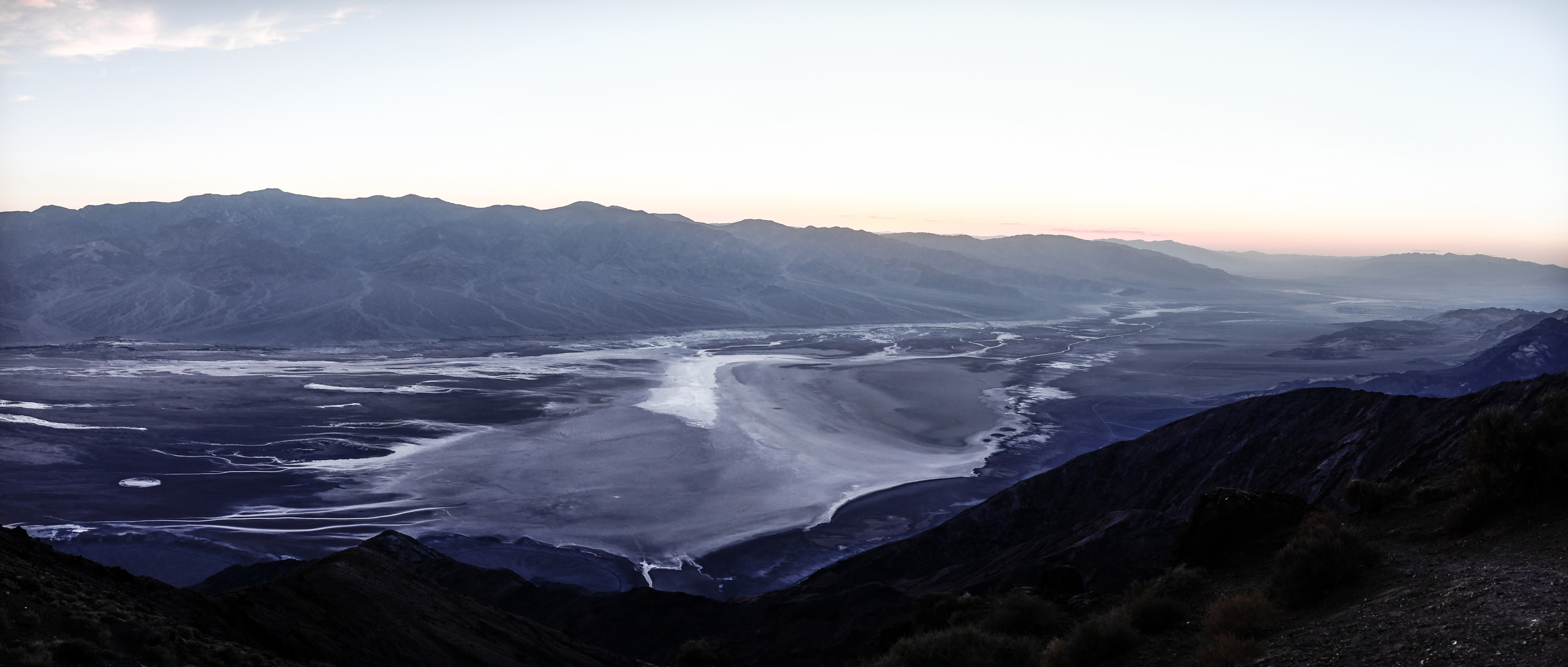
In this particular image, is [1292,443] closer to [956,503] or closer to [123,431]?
[956,503]

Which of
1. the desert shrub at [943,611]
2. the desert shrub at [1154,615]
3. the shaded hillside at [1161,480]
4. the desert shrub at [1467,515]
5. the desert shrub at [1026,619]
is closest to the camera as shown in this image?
the desert shrub at [1154,615]

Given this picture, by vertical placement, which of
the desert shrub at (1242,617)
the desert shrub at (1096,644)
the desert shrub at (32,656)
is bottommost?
the desert shrub at (1096,644)

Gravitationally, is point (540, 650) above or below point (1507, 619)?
below

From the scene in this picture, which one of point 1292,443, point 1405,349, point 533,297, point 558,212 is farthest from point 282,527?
point 558,212

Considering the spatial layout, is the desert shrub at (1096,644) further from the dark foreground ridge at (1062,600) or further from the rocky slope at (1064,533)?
the rocky slope at (1064,533)

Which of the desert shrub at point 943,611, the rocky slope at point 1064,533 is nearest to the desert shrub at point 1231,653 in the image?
the rocky slope at point 1064,533

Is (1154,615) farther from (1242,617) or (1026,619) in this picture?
(1026,619)
